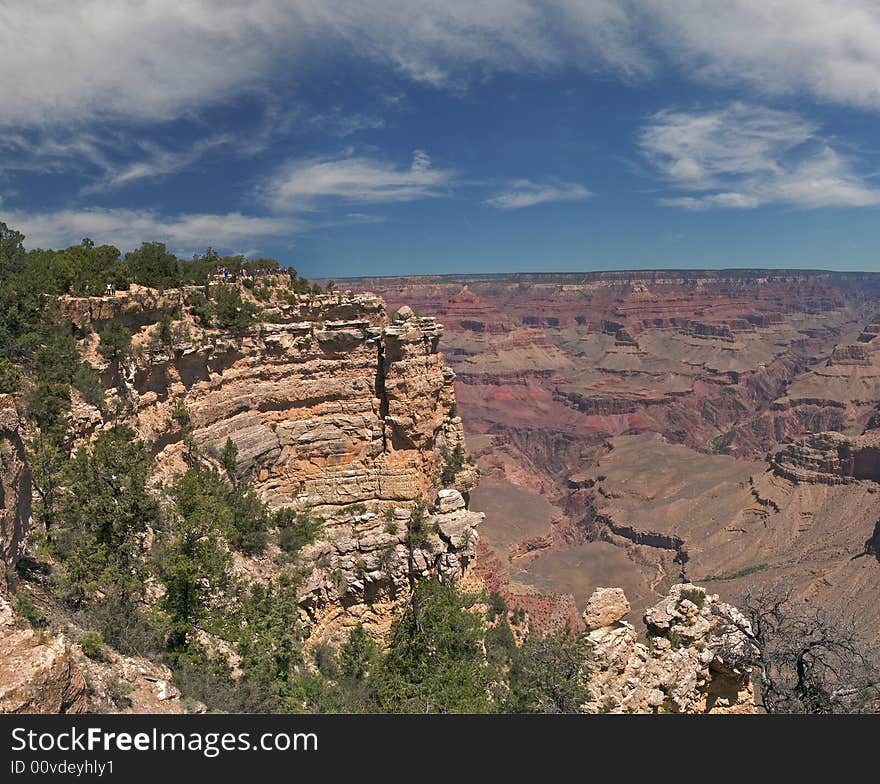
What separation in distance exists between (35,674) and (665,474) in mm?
102459

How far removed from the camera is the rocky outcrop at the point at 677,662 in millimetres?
15398

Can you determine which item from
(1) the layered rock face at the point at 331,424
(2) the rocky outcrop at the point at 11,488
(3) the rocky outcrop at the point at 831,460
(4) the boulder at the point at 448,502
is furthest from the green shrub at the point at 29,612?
(3) the rocky outcrop at the point at 831,460

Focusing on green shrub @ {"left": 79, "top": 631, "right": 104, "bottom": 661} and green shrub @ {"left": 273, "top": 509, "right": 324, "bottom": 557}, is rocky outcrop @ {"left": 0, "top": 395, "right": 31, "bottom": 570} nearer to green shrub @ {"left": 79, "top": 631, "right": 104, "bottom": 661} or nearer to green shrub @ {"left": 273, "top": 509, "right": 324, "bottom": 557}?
green shrub @ {"left": 79, "top": 631, "right": 104, "bottom": 661}

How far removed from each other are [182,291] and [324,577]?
12.9 meters

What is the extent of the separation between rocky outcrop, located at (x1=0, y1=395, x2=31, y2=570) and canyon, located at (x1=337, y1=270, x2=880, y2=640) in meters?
17.7

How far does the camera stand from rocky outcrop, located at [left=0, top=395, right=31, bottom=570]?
35.7ft

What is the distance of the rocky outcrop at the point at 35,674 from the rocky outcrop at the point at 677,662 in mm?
11831

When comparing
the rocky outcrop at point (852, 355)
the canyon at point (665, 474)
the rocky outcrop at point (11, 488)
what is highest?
the rocky outcrop at point (852, 355)

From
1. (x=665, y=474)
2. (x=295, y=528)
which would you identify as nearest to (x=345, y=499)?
(x=295, y=528)

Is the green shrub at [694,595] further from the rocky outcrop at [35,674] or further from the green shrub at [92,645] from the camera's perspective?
the rocky outcrop at [35,674]

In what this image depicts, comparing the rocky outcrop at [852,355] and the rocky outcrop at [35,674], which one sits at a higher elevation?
the rocky outcrop at [852,355]

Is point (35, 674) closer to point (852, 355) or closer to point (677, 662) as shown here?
point (677, 662)

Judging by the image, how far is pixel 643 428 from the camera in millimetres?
143875

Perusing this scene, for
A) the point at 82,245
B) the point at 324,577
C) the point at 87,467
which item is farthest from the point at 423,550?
the point at 82,245
